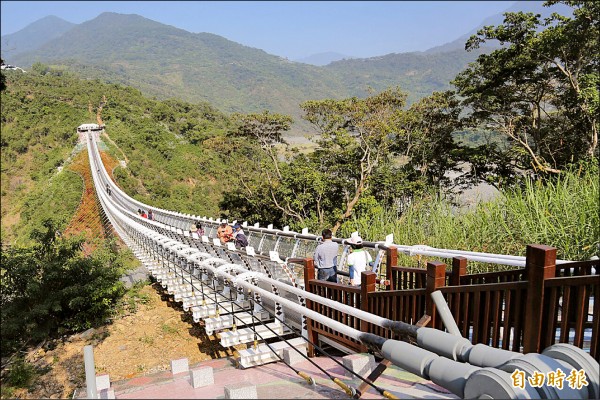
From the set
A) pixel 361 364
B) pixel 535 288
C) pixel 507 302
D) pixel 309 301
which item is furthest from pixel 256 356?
pixel 535 288

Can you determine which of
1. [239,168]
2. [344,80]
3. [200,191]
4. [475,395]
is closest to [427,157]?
[239,168]

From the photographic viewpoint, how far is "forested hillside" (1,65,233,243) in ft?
94.5

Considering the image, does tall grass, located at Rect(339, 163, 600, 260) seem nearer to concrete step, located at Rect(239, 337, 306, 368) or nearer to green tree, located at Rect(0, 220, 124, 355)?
concrete step, located at Rect(239, 337, 306, 368)

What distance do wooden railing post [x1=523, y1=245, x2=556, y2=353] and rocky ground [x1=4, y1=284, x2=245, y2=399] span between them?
4.26m

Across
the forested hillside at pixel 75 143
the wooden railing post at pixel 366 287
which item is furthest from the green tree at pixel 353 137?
the wooden railing post at pixel 366 287

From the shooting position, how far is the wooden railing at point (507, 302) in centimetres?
223

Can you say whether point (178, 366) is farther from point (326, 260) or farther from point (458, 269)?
point (458, 269)

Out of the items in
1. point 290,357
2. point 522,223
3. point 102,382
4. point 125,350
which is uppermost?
point 522,223

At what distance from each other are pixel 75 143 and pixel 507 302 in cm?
4219

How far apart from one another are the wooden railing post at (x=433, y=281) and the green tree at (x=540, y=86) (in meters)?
8.18

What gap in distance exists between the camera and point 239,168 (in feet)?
59.1

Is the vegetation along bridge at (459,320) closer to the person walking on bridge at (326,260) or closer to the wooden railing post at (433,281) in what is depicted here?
the wooden railing post at (433,281)

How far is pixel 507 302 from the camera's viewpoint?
99.2 inches

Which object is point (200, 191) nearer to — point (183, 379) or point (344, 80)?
point (183, 379)
